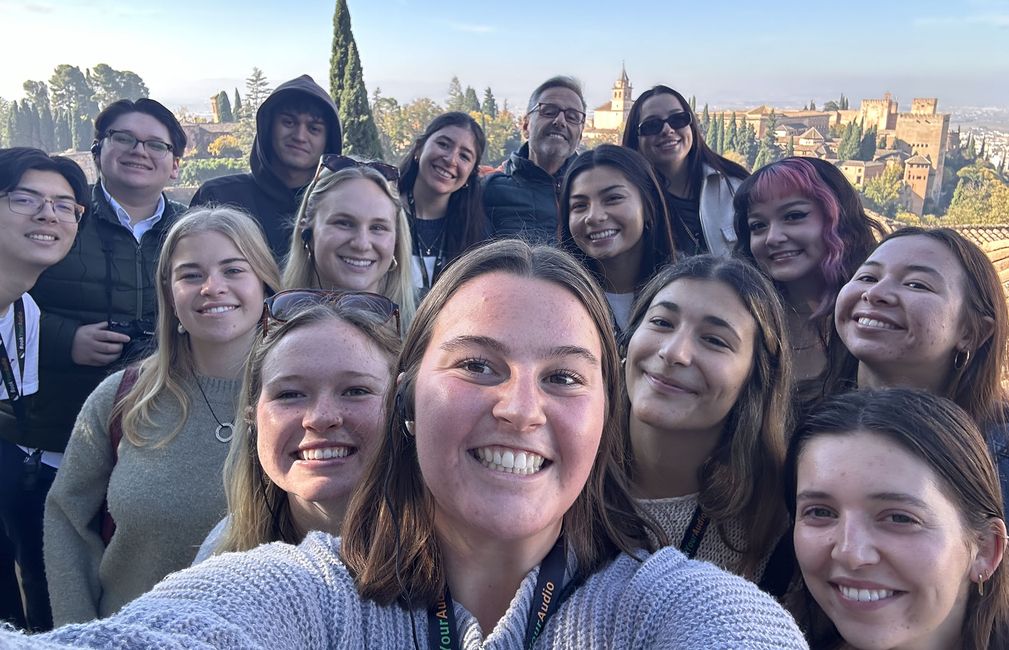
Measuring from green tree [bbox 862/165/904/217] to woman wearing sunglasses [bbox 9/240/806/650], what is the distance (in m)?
68.3

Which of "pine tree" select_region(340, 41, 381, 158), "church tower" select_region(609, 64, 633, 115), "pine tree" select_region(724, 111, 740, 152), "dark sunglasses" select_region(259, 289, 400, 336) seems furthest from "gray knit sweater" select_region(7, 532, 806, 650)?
"church tower" select_region(609, 64, 633, 115)

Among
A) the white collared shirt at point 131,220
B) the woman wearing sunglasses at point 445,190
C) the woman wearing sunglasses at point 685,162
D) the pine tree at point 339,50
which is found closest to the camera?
the white collared shirt at point 131,220

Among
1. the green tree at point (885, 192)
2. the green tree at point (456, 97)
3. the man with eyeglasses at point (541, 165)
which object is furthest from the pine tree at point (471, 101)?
the man with eyeglasses at point (541, 165)

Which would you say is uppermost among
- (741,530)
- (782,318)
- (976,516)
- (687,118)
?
(687,118)

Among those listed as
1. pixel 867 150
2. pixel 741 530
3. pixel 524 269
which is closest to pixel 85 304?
pixel 524 269

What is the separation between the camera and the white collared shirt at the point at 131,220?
3.74 metres

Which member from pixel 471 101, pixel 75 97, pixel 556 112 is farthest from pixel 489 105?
pixel 556 112

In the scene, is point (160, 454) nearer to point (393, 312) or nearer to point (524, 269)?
point (393, 312)

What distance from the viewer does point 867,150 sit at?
76.7 metres

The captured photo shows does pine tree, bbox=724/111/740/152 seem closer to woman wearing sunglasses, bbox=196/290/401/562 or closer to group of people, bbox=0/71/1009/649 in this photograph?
group of people, bbox=0/71/1009/649

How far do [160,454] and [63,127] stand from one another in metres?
62.6

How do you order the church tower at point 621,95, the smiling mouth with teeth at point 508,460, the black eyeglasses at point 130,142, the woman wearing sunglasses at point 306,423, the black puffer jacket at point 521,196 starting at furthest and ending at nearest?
the church tower at point 621,95 → the black puffer jacket at point 521,196 → the black eyeglasses at point 130,142 → the woman wearing sunglasses at point 306,423 → the smiling mouth with teeth at point 508,460

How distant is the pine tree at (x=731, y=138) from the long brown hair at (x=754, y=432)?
69235 mm

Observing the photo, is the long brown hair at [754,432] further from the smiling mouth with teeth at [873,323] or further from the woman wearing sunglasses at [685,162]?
the woman wearing sunglasses at [685,162]
